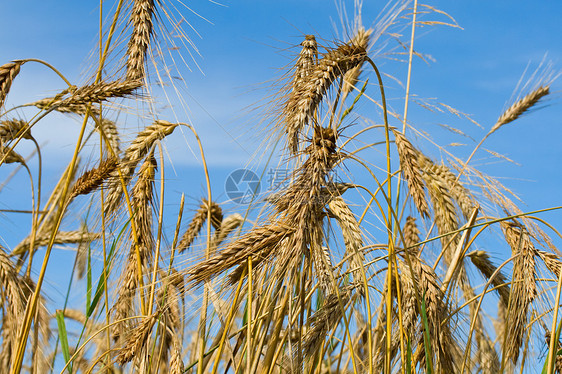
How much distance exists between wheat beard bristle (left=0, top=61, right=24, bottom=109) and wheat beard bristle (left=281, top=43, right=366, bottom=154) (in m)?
1.08

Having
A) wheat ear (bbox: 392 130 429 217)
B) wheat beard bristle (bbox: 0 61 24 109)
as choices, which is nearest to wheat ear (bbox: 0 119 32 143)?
wheat beard bristle (bbox: 0 61 24 109)

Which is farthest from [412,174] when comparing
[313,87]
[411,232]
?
[411,232]

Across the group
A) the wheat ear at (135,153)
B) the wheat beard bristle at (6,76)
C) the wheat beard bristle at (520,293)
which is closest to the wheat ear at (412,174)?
the wheat beard bristle at (520,293)

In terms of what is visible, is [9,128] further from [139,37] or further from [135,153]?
[139,37]

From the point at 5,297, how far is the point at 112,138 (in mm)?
905

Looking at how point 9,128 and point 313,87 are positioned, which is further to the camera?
point 9,128

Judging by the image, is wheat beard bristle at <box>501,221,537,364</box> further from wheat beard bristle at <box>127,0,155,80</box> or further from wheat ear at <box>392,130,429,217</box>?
wheat beard bristle at <box>127,0,155,80</box>

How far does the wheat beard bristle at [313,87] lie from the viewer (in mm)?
1660

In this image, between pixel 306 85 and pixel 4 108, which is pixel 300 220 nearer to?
pixel 306 85

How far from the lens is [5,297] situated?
2197 mm

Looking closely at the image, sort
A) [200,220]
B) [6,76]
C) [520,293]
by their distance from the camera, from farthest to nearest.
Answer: [200,220]
[520,293]
[6,76]

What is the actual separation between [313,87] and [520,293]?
1.25 m

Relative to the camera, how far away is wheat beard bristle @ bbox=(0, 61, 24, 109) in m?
Result: 2.02

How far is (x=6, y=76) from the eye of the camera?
2045 mm
